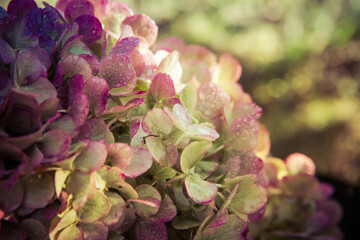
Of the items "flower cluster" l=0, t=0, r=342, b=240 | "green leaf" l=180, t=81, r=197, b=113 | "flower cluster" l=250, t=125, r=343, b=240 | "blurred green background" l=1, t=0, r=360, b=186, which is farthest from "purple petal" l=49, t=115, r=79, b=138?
"blurred green background" l=1, t=0, r=360, b=186

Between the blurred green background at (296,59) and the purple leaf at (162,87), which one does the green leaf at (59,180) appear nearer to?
the purple leaf at (162,87)

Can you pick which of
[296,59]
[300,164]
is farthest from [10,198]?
[296,59]

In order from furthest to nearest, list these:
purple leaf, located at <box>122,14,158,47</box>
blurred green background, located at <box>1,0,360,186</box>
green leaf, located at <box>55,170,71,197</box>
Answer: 1. blurred green background, located at <box>1,0,360,186</box>
2. purple leaf, located at <box>122,14,158,47</box>
3. green leaf, located at <box>55,170,71,197</box>

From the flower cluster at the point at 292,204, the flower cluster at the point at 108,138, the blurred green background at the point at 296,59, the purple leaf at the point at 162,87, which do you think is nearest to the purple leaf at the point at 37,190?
the flower cluster at the point at 108,138

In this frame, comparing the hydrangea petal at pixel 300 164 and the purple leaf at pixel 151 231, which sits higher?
the purple leaf at pixel 151 231

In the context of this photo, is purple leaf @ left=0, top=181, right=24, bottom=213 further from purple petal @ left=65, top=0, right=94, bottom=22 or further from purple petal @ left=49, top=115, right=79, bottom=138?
purple petal @ left=65, top=0, right=94, bottom=22

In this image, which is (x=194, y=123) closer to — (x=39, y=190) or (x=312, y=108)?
(x=39, y=190)

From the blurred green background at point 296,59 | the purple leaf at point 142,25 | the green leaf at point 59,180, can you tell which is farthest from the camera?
the blurred green background at point 296,59
